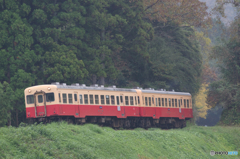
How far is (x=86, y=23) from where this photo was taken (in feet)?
108

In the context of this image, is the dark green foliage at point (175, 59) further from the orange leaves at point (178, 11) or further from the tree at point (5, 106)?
the tree at point (5, 106)

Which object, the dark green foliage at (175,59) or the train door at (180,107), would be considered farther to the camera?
the dark green foliage at (175,59)

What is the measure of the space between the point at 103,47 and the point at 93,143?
57.5 feet

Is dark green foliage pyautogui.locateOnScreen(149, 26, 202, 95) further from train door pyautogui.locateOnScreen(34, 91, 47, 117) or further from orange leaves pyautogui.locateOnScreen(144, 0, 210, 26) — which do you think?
train door pyautogui.locateOnScreen(34, 91, 47, 117)

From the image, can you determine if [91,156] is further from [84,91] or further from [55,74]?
[55,74]

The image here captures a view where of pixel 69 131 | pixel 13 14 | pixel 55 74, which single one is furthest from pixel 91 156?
pixel 13 14

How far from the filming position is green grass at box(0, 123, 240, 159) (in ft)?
43.5

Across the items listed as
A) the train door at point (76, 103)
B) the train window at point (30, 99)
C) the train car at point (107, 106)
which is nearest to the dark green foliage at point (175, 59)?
the train car at point (107, 106)

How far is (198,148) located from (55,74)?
12.4m

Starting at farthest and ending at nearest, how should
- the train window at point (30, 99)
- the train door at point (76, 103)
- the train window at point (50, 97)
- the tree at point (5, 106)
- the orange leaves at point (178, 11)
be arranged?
1. the orange leaves at point (178, 11)
2. the tree at point (5, 106)
3. the train door at point (76, 103)
4. the train window at point (30, 99)
5. the train window at point (50, 97)

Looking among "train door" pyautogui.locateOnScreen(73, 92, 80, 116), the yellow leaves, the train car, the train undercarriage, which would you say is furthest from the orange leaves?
the yellow leaves

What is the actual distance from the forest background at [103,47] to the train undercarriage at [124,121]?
3.68 metres

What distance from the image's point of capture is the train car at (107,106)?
72.1 feet

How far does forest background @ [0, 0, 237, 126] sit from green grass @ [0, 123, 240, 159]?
8.39 meters
